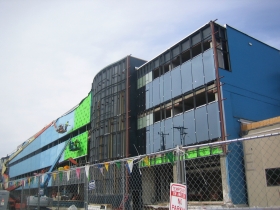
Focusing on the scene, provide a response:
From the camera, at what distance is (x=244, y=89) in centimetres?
2214

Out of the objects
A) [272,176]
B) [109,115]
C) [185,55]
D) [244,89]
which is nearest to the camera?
[272,176]

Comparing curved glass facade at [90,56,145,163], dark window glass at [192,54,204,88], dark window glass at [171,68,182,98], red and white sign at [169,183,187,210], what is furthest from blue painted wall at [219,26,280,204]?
red and white sign at [169,183,187,210]

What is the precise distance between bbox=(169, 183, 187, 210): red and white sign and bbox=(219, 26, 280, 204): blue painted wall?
1499 centimetres

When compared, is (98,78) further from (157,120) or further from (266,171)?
(266,171)

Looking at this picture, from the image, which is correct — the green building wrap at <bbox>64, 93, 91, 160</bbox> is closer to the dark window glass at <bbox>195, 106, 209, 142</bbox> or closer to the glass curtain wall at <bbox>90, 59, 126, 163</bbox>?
the glass curtain wall at <bbox>90, 59, 126, 163</bbox>

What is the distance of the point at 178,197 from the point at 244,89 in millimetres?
19249

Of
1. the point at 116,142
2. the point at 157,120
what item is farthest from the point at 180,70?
the point at 116,142

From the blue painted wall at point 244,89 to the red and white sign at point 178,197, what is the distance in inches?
590

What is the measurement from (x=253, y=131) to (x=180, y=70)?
306 inches

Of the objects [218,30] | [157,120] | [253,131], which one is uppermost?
[218,30]

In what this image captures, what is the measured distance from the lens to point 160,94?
2617 cm

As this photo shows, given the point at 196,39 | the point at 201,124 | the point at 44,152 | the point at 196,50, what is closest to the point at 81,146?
the point at 44,152

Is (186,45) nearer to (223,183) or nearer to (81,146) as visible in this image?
(223,183)

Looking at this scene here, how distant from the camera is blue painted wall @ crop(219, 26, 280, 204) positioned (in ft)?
62.0
